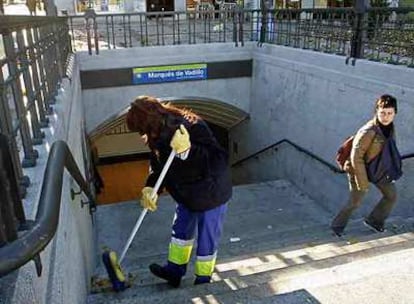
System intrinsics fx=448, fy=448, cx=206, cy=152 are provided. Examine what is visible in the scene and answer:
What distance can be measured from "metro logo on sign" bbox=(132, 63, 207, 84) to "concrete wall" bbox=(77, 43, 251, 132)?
0.09 m

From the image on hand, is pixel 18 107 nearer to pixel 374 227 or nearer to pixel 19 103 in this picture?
pixel 19 103

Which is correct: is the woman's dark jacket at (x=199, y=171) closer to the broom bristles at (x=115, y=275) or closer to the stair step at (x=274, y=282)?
the stair step at (x=274, y=282)

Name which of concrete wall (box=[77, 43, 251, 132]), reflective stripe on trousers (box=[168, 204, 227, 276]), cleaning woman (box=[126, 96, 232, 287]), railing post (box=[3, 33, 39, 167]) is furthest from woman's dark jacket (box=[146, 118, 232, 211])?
concrete wall (box=[77, 43, 251, 132])

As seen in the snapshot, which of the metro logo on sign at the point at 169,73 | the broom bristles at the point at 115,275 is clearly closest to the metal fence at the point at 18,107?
the broom bristles at the point at 115,275

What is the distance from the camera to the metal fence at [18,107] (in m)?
1.24

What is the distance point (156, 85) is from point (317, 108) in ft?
11.8

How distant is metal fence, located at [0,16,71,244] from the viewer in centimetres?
124

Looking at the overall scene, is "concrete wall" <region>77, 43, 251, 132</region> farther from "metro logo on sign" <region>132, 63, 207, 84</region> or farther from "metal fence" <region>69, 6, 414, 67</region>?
"metal fence" <region>69, 6, 414, 67</region>

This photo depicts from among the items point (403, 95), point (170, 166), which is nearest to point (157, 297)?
point (170, 166)

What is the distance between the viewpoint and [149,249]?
614cm

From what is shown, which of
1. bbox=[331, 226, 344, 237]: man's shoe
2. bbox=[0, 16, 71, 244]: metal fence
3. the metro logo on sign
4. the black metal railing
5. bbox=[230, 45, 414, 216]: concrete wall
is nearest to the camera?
bbox=[0, 16, 71, 244]: metal fence

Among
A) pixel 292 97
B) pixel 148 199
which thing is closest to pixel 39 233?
pixel 148 199

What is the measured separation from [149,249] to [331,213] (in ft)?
10.3

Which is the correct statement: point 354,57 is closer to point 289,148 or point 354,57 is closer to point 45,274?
point 289,148
